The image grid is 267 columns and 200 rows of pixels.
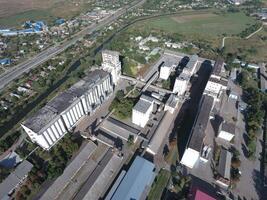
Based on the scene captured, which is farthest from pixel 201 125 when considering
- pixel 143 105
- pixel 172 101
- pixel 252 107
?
pixel 252 107

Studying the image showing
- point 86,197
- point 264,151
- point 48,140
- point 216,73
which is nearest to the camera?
point 86,197

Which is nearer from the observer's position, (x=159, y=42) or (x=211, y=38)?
(x=159, y=42)

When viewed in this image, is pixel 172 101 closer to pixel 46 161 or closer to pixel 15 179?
pixel 46 161

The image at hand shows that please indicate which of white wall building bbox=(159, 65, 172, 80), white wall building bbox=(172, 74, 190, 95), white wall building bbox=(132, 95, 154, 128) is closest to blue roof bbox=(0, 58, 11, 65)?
white wall building bbox=(132, 95, 154, 128)

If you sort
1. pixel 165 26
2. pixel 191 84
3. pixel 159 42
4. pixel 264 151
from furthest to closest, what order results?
pixel 165 26, pixel 159 42, pixel 191 84, pixel 264 151

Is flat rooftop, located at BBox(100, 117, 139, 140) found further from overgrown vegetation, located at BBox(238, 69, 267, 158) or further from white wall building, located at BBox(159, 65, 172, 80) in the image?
overgrown vegetation, located at BBox(238, 69, 267, 158)

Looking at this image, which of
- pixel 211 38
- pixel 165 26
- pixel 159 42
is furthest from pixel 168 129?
pixel 165 26

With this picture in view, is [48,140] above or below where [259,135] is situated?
above

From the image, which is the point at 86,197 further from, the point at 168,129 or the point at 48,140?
the point at 168,129
